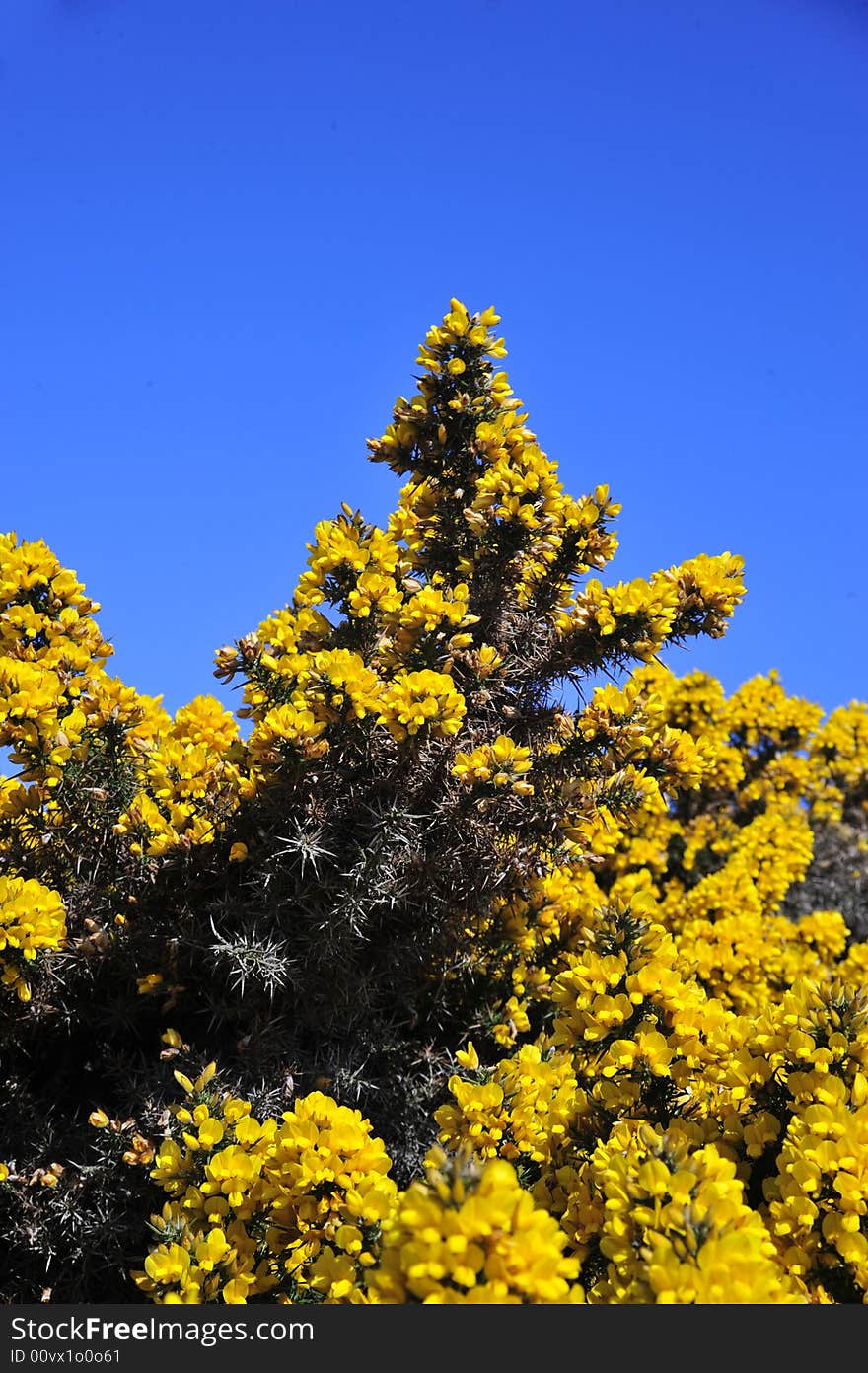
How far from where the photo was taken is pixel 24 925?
9.42 feet

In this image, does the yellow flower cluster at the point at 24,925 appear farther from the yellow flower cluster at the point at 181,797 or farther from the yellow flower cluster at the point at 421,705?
the yellow flower cluster at the point at 421,705

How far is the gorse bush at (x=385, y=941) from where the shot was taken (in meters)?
2.39

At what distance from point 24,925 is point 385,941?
1.21m

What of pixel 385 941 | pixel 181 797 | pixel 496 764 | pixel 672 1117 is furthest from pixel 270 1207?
pixel 181 797

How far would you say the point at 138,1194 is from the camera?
3.19 metres

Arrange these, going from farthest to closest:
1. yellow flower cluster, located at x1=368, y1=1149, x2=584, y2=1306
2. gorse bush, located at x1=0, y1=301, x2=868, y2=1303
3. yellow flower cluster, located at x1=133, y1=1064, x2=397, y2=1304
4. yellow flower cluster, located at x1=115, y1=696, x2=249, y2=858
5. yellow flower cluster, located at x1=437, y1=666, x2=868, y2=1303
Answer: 1. yellow flower cluster, located at x1=115, y1=696, x2=249, y2=858
2. gorse bush, located at x1=0, y1=301, x2=868, y2=1303
3. yellow flower cluster, located at x1=133, y1=1064, x2=397, y2=1304
4. yellow flower cluster, located at x1=437, y1=666, x2=868, y2=1303
5. yellow flower cluster, located at x1=368, y1=1149, x2=584, y2=1306

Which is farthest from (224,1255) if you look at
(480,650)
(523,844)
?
(480,650)

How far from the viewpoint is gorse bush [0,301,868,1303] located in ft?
7.85

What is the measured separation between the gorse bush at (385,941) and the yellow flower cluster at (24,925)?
0.04 feet

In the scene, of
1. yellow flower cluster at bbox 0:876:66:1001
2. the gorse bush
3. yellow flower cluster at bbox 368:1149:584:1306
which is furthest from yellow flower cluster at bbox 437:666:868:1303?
yellow flower cluster at bbox 0:876:66:1001

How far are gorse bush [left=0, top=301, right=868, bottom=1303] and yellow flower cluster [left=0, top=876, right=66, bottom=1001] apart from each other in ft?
0.04

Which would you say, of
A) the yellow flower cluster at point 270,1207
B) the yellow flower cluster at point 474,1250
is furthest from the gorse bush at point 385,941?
the yellow flower cluster at point 474,1250

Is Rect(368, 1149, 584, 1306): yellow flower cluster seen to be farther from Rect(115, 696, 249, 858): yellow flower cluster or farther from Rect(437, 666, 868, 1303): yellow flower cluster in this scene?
Rect(115, 696, 249, 858): yellow flower cluster

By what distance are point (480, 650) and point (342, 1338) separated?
6.65ft
